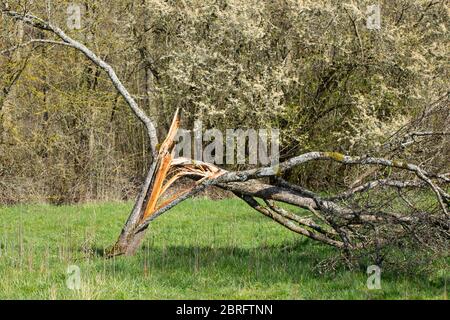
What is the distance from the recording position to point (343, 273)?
28.2 feet

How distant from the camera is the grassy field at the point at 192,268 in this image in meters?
7.61

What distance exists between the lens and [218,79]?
20.7 metres

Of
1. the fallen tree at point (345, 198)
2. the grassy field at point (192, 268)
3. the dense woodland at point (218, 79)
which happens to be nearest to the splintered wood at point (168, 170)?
the fallen tree at point (345, 198)

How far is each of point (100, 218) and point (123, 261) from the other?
6.18 m

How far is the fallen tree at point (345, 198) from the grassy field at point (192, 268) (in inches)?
16.8

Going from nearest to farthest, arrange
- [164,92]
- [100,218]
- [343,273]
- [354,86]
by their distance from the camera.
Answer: [343,273] < [100,218] < [354,86] < [164,92]

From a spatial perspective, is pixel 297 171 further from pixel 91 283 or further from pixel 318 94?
pixel 91 283

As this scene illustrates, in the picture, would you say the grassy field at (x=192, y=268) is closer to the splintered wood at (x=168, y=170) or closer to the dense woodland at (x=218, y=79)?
the splintered wood at (x=168, y=170)

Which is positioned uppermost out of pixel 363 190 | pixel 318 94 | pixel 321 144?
pixel 318 94

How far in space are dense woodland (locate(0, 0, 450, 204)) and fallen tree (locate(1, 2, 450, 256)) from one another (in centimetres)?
882

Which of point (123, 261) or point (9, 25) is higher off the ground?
point (9, 25)

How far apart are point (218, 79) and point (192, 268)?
1215cm

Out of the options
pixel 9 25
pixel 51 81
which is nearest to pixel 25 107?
pixel 51 81

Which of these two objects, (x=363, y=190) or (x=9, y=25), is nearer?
(x=363, y=190)
